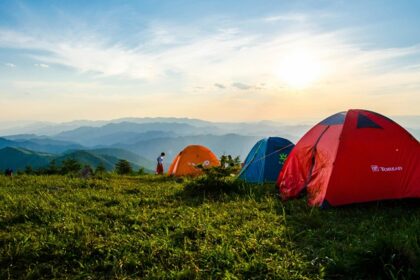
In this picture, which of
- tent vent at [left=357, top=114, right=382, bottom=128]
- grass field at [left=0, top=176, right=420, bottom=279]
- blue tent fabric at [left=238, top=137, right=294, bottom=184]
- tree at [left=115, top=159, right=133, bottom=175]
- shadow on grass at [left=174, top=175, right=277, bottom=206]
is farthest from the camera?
tree at [left=115, top=159, right=133, bottom=175]

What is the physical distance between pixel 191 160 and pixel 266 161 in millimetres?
7661

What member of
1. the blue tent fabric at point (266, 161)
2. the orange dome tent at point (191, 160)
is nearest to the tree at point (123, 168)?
the orange dome tent at point (191, 160)

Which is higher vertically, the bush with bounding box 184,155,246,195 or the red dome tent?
the red dome tent

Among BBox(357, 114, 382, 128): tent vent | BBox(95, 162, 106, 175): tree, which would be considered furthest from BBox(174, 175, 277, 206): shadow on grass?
BBox(95, 162, 106, 175): tree

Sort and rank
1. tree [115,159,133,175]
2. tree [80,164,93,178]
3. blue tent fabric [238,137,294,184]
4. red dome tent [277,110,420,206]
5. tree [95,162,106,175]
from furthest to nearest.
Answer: tree [115,159,133,175] → tree [95,162,106,175] → tree [80,164,93,178] → blue tent fabric [238,137,294,184] → red dome tent [277,110,420,206]

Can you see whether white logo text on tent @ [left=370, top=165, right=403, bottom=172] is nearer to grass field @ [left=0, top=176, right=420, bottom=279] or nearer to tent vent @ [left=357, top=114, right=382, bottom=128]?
grass field @ [left=0, top=176, right=420, bottom=279]

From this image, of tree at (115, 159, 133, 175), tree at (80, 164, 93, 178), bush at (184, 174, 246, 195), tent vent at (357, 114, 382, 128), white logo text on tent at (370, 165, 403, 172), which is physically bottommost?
tree at (115, 159, 133, 175)

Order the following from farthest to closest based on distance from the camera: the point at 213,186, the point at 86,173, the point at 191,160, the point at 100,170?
the point at 100,170
the point at 191,160
the point at 86,173
the point at 213,186

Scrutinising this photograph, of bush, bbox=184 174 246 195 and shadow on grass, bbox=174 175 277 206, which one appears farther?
bush, bbox=184 174 246 195

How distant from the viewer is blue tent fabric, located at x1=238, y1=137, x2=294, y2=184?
15945 mm

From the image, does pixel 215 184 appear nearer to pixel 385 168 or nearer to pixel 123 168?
pixel 385 168

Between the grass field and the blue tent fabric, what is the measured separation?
17.0ft

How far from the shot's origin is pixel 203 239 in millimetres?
6844

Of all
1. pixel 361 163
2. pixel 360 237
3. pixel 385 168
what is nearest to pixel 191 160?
pixel 361 163
